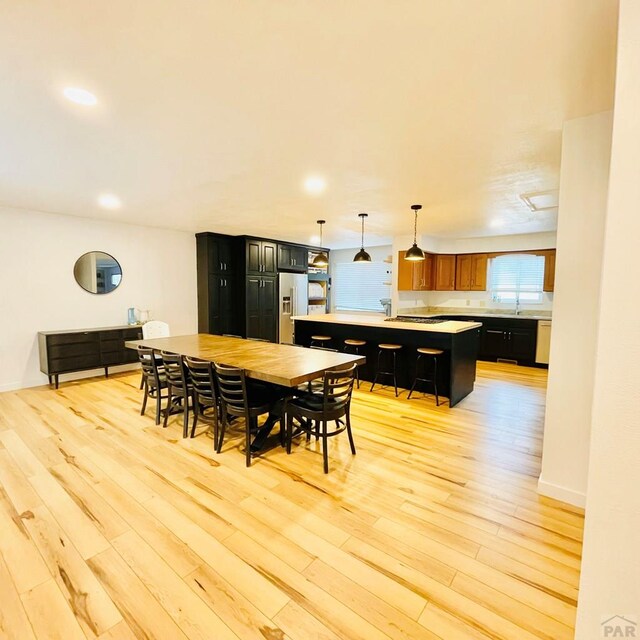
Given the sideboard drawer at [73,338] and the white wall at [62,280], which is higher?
the white wall at [62,280]

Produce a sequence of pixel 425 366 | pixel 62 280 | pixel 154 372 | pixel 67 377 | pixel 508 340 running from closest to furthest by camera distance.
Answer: pixel 154 372 → pixel 425 366 → pixel 62 280 → pixel 67 377 → pixel 508 340

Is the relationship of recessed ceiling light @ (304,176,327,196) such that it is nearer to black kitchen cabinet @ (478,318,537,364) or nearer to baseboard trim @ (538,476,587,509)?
baseboard trim @ (538,476,587,509)

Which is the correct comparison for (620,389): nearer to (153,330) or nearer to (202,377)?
(202,377)

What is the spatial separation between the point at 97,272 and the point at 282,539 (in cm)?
532

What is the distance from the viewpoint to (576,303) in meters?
2.29

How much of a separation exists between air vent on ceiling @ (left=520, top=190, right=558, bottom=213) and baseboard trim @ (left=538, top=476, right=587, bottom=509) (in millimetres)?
2986

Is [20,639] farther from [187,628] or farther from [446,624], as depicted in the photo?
[446,624]

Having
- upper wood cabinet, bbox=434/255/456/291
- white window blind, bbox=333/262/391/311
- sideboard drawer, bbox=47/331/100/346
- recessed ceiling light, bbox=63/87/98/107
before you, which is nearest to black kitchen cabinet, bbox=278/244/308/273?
white window blind, bbox=333/262/391/311

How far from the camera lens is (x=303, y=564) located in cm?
184

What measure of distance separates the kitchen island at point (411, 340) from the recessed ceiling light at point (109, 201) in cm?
296

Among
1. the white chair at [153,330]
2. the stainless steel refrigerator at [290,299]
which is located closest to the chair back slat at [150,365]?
the white chair at [153,330]

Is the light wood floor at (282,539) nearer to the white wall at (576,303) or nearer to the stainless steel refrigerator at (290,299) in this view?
the white wall at (576,303)

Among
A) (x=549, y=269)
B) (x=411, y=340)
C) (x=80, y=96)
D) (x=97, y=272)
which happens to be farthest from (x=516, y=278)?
(x=97, y=272)

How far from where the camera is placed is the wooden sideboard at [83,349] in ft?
16.0
